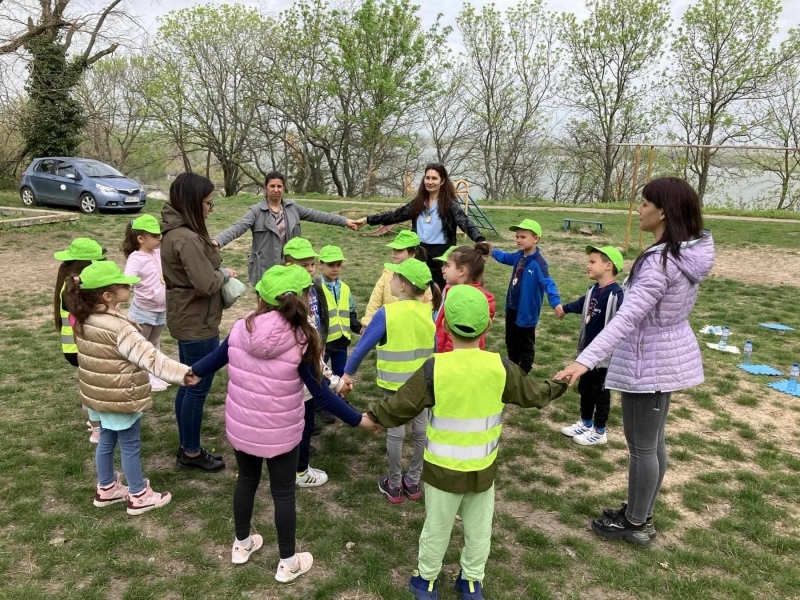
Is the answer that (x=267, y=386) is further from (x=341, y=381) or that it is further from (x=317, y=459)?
(x=317, y=459)

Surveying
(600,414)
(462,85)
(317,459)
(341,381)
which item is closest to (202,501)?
(317,459)

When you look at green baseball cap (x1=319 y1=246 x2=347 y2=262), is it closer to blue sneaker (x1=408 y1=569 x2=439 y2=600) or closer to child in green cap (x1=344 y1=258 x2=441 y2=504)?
child in green cap (x1=344 y1=258 x2=441 y2=504)

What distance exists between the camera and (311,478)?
12.1ft

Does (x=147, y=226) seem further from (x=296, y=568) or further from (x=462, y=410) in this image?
(x=462, y=410)

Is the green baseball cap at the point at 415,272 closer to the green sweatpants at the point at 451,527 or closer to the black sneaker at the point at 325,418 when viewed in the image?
the green sweatpants at the point at 451,527

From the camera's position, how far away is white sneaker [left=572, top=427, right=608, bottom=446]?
4.41 m

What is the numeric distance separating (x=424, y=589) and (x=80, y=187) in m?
16.1

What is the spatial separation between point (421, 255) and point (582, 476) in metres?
2.16

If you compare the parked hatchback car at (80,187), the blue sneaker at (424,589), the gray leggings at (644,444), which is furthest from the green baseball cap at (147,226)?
the parked hatchback car at (80,187)

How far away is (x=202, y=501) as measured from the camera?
3.43m

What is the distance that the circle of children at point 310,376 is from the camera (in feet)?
8.08

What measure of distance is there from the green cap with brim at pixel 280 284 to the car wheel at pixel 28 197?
17181 mm

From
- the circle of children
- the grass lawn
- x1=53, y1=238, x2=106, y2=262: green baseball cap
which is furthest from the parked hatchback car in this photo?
x1=53, y1=238, x2=106, y2=262: green baseball cap

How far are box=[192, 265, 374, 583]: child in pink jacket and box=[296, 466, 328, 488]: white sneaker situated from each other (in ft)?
2.90
